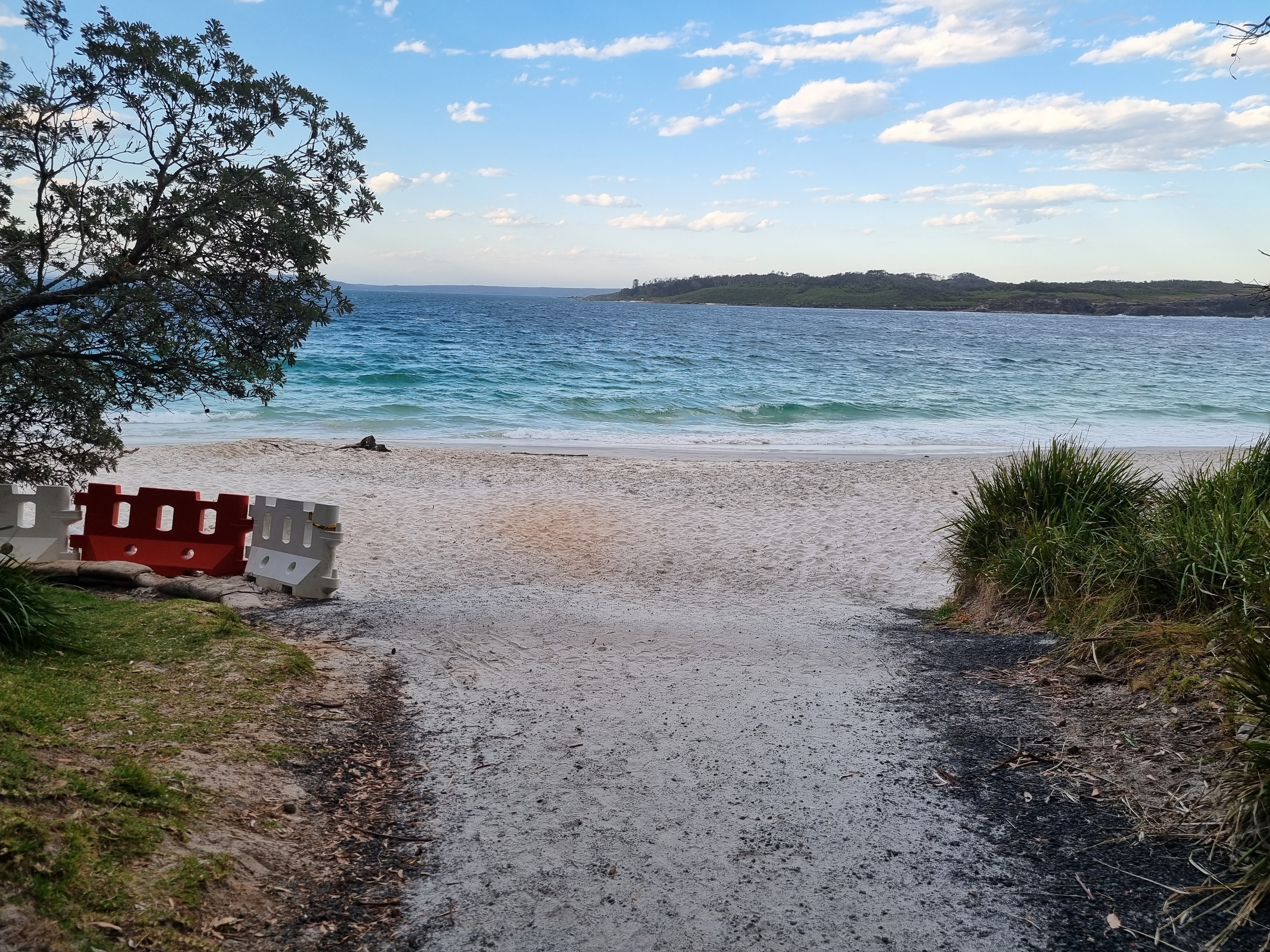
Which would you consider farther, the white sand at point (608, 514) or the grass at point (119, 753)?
the white sand at point (608, 514)

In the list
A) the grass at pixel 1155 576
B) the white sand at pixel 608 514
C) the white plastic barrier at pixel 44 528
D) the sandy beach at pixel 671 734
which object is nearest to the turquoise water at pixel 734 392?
the white sand at pixel 608 514

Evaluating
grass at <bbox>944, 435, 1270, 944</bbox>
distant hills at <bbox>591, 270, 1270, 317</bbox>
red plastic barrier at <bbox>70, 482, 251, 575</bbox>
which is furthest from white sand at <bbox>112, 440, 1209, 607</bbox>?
distant hills at <bbox>591, 270, 1270, 317</bbox>

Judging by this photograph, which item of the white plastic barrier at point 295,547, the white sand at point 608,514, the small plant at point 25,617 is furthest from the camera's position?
the white sand at point 608,514

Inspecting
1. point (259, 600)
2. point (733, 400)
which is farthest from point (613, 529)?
point (733, 400)

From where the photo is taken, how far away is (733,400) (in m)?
30.7

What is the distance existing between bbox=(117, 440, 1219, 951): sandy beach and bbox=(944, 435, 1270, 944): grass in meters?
0.86

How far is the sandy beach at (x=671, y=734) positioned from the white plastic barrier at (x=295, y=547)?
0.28m

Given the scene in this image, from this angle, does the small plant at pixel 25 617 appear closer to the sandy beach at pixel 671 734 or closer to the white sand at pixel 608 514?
the sandy beach at pixel 671 734

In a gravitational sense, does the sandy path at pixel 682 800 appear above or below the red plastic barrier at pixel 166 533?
below

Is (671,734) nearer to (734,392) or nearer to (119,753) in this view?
(119,753)

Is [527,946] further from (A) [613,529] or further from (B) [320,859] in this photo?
(A) [613,529]

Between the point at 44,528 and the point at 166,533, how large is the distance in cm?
99

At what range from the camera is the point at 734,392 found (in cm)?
3288

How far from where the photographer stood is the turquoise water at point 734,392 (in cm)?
2373
